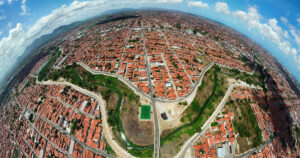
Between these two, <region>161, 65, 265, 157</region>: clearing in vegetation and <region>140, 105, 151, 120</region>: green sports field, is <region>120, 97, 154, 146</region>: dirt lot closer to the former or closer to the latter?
<region>140, 105, 151, 120</region>: green sports field

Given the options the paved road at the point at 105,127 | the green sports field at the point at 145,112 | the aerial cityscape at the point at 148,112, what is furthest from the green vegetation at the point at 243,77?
the paved road at the point at 105,127

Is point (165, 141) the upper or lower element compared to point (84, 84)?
lower

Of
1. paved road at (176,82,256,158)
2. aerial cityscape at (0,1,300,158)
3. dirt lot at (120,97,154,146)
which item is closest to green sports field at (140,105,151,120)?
aerial cityscape at (0,1,300,158)

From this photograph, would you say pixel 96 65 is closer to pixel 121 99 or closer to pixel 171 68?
pixel 121 99

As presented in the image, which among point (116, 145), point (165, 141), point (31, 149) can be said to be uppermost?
point (31, 149)

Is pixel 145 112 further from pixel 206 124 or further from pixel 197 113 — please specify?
pixel 206 124

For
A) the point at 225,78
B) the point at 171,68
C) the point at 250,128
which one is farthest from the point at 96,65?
the point at 250,128
